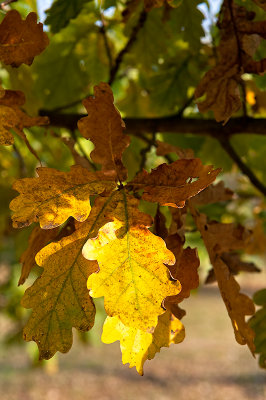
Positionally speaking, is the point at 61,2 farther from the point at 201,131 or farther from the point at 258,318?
the point at 258,318

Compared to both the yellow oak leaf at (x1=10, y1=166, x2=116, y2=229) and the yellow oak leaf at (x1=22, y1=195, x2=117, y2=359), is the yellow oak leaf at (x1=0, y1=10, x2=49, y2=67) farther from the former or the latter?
the yellow oak leaf at (x1=22, y1=195, x2=117, y2=359)

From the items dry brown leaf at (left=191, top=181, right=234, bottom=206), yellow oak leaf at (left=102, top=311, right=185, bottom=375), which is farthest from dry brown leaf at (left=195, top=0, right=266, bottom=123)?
yellow oak leaf at (left=102, top=311, right=185, bottom=375)

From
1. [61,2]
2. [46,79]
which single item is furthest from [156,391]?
[61,2]

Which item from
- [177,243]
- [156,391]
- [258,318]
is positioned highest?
[177,243]

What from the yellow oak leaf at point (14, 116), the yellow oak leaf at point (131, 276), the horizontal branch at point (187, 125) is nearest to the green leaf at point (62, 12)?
the horizontal branch at point (187, 125)

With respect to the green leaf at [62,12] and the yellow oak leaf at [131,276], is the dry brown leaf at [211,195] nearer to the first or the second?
the yellow oak leaf at [131,276]

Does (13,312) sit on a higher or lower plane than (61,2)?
lower
